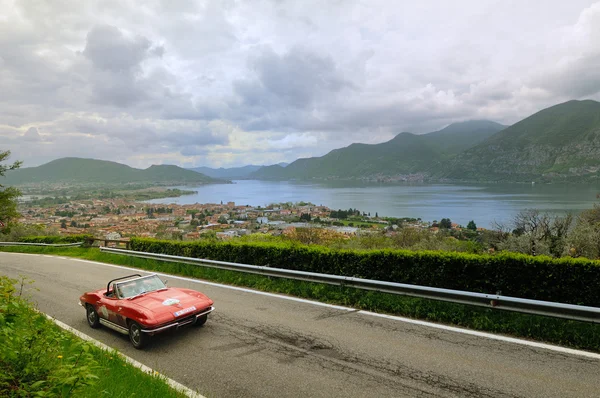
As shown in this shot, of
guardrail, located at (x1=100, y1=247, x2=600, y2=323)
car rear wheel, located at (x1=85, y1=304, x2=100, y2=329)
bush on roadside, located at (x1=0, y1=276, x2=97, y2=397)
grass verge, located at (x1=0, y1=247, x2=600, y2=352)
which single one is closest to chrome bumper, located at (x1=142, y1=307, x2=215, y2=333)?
car rear wheel, located at (x1=85, y1=304, x2=100, y2=329)

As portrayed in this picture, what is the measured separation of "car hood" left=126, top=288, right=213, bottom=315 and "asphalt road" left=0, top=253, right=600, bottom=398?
0.68m

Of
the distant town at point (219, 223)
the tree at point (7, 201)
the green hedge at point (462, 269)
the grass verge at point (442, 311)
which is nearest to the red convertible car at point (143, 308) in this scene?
the grass verge at point (442, 311)

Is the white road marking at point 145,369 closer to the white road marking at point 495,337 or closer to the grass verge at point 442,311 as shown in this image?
the white road marking at point 495,337

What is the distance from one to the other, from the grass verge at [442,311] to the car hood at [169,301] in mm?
3091

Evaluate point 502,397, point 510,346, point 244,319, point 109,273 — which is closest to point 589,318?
point 510,346

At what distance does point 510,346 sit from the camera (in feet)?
19.0

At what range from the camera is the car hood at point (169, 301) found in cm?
664

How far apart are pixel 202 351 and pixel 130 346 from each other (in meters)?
1.76

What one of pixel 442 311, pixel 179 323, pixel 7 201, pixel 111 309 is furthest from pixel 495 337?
pixel 7 201

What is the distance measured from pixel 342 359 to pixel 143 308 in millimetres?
4047

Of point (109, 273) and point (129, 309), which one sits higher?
point (129, 309)

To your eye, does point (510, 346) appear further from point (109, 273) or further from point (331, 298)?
point (109, 273)

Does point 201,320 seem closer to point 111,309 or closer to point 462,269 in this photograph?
point 111,309

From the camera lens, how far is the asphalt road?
4.71 meters
